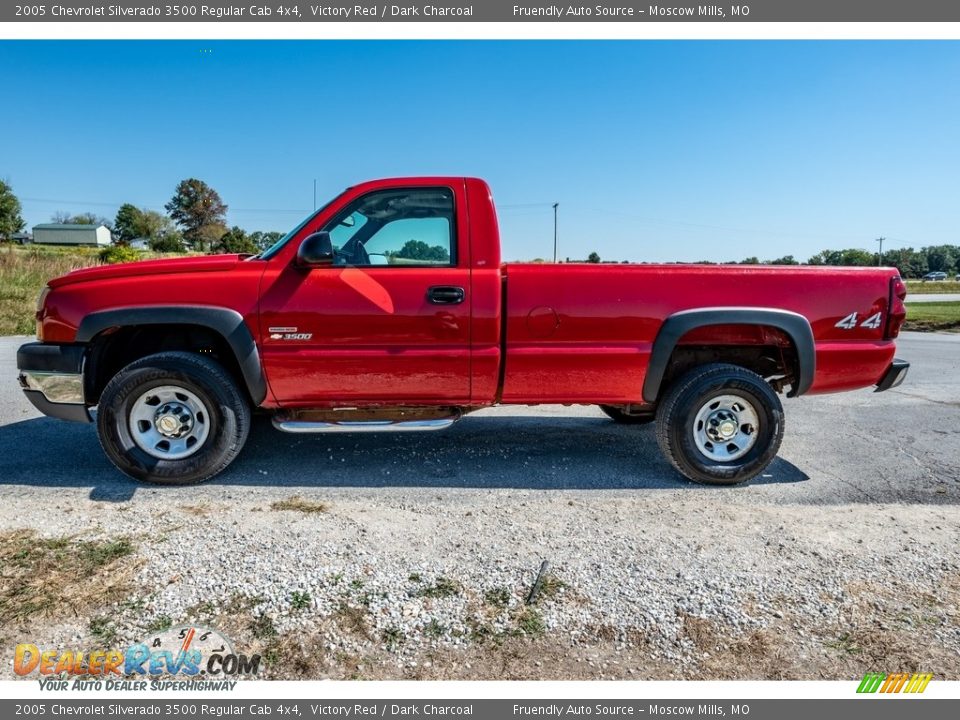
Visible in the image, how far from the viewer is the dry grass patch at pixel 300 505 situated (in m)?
3.47

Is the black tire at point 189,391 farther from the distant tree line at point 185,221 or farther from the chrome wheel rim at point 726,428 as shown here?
the distant tree line at point 185,221

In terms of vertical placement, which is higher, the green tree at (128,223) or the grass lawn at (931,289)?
the green tree at (128,223)

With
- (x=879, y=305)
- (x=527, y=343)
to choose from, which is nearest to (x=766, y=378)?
(x=879, y=305)

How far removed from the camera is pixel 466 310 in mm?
3830

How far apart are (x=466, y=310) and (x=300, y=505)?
5.16ft

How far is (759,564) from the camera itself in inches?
113

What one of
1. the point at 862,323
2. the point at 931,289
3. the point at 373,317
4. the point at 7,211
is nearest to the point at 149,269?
the point at 373,317

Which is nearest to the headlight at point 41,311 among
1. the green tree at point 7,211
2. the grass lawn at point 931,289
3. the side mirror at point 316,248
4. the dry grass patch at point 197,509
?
the dry grass patch at point 197,509

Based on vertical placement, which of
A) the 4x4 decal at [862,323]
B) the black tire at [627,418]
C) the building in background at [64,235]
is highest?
the building in background at [64,235]

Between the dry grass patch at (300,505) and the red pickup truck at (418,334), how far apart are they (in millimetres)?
489

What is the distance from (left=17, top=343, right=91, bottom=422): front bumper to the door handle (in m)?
2.33

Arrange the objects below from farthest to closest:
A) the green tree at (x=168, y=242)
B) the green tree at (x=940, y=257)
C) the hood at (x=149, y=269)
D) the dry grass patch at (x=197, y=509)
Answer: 1. the green tree at (x=940, y=257)
2. the green tree at (x=168, y=242)
3. the hood at (x=149, y=269)
4. the dry grass patch at (x=197, y=509)

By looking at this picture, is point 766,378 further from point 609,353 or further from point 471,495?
point 471,495

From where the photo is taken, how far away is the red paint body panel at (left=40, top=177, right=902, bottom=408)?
12.5 feet
